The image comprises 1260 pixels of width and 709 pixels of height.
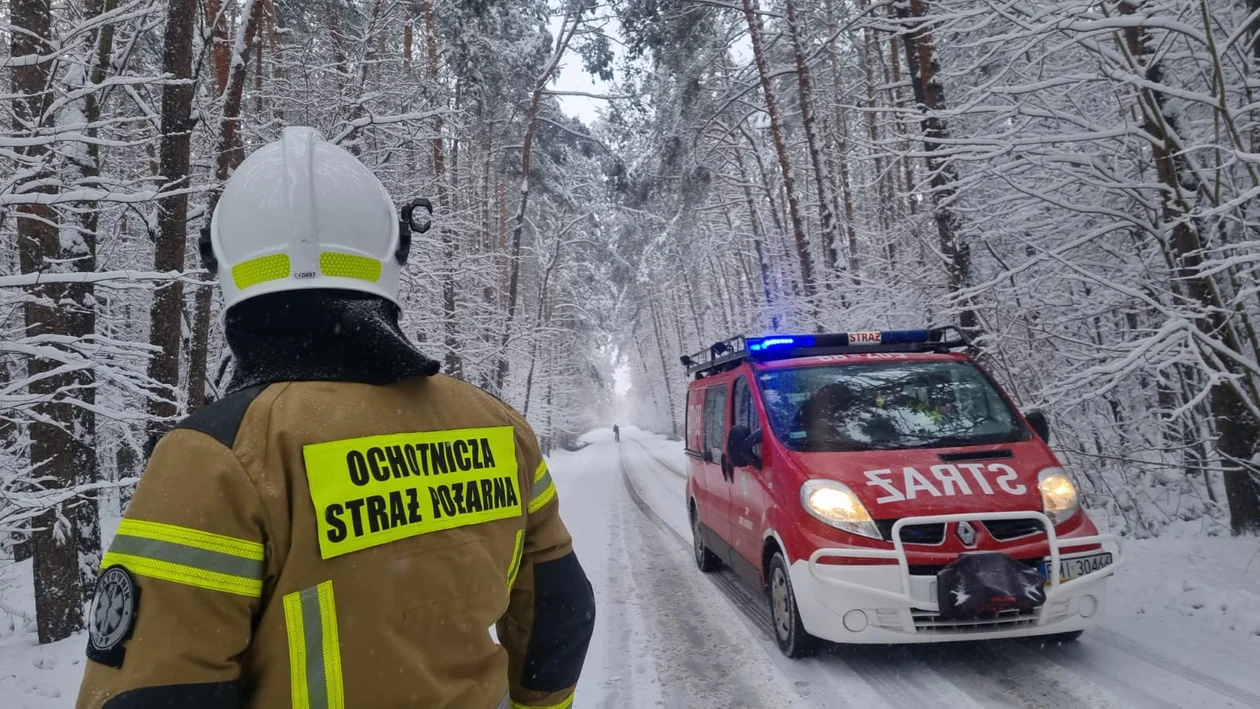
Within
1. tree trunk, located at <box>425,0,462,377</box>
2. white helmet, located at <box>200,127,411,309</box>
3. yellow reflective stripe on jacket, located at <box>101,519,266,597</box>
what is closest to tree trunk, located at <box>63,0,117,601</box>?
white helmet, located at <box>200,127,411,309</box>

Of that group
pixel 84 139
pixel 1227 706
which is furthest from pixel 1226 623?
pixel 84 139

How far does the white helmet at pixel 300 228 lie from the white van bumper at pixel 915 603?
3575mm

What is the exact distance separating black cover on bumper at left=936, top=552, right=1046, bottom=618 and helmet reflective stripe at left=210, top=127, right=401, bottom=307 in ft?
12.3

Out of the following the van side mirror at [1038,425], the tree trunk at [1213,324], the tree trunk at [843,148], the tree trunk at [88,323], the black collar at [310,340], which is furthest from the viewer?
the tree trunk at [843,148]

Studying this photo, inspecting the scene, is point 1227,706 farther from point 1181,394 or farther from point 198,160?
point 198,160

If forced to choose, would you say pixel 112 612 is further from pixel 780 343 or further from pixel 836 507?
pixel 780 343

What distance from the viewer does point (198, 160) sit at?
8.62 meters

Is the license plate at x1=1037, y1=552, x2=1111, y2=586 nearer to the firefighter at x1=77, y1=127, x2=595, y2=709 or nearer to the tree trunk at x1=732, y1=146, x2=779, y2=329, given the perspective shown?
Result: the firefighter at x1=77, y1=127, x2=595, y2=709

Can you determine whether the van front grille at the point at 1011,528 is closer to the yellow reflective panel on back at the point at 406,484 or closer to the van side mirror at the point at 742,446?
the van side mirror at the point at 742,446

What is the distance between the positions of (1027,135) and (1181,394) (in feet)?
10.8

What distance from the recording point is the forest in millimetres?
5000

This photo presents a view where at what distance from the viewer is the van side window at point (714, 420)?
22.7 feet

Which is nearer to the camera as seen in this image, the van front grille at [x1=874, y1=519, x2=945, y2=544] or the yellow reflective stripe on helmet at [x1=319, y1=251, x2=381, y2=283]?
the yellow reflective stripe on helmet at [x1=319, y1=251, x2=381, y2=283]

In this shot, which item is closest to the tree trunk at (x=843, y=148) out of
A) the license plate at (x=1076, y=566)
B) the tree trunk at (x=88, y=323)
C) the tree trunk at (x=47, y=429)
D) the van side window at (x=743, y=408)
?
the van side window at (x=743, y=408)
